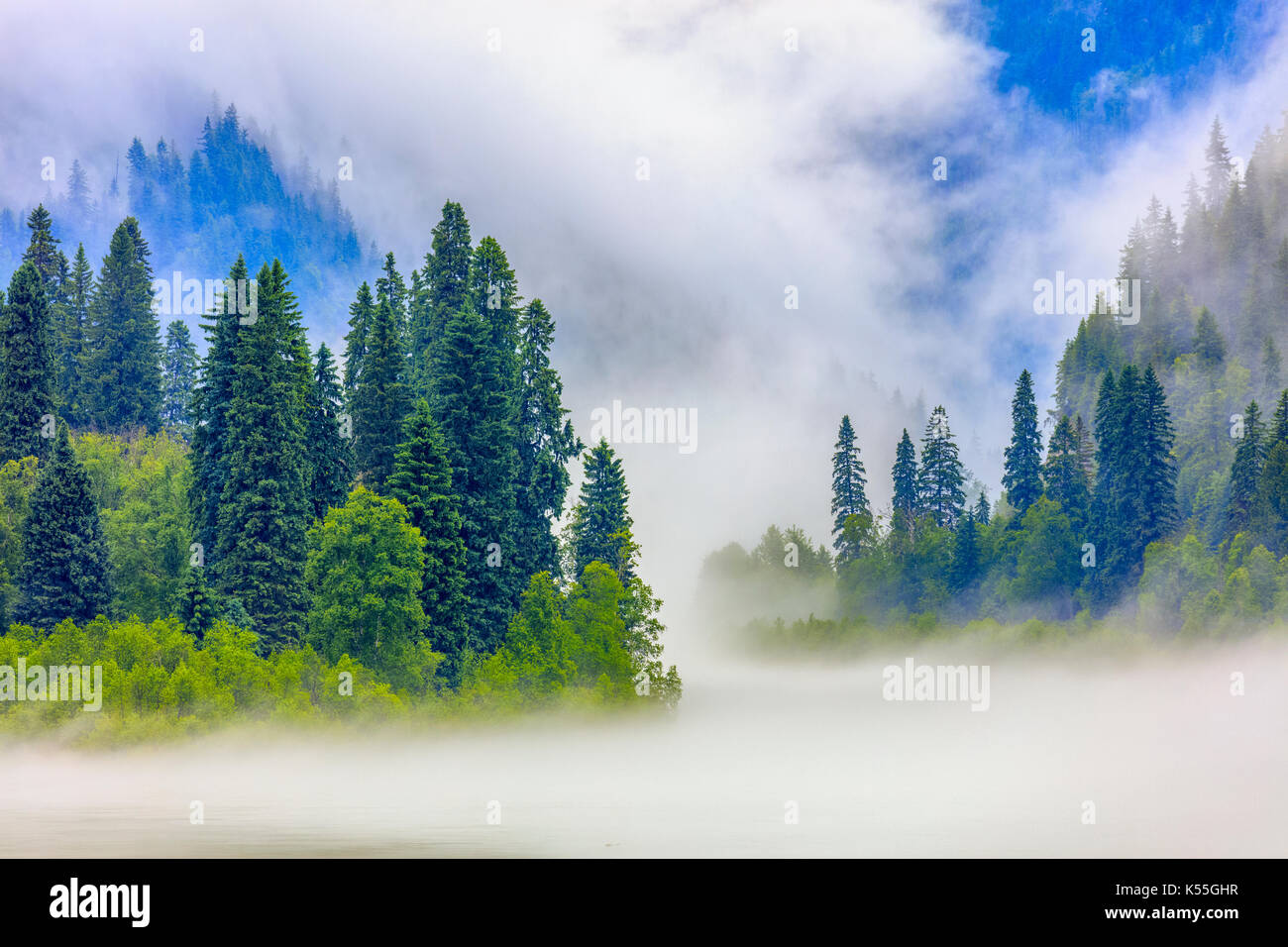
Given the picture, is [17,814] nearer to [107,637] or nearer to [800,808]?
[107,637]

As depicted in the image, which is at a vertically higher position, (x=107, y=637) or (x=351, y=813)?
(x=107, y=637)

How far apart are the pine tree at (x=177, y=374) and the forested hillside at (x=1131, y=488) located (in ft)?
213

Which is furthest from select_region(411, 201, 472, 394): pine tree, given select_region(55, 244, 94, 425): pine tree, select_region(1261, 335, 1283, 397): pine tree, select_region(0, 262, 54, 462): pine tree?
select_region(1261, 335, 1283, 397): pine tree

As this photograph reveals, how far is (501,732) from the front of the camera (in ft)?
237

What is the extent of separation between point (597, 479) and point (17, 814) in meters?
49.1

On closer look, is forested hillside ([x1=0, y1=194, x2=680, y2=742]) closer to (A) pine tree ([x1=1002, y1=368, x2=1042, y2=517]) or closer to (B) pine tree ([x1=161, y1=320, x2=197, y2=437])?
(B) pine tree ([x1=161, y1=320, x2=197, y2=437])

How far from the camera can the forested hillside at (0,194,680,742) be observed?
67.3 m

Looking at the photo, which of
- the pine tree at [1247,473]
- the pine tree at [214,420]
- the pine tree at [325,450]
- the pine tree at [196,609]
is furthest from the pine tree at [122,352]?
the pine tree at [1247,473]

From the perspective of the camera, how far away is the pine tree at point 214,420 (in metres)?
73.6

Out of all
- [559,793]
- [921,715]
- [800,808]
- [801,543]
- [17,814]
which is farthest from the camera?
[801,543]

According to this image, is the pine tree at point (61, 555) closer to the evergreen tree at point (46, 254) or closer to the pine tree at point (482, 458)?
the pine tree at point (482, 458)

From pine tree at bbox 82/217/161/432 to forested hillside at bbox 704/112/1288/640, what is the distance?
2332 inches

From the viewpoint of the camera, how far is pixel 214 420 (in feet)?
246
